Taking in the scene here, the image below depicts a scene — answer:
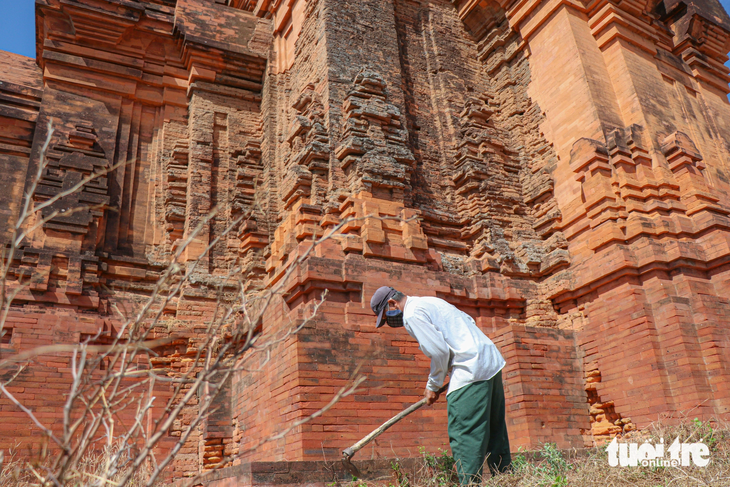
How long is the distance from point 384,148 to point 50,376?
605 centimetres

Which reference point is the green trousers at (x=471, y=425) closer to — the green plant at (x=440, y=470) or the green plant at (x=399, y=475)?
the green plant at (x=440, y=470)

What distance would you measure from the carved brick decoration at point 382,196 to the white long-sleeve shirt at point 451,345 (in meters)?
1.34

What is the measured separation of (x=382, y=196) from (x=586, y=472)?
5036mm

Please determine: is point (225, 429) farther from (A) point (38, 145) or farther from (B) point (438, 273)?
(A) point (38, 145)

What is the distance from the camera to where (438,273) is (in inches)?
309

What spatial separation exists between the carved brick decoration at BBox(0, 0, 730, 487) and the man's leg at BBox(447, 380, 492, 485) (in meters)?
1.19

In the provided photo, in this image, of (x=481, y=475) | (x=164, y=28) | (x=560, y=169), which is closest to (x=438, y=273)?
(x=560, y=169)

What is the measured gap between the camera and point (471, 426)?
3947mm

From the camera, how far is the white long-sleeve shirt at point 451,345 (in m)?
4.00

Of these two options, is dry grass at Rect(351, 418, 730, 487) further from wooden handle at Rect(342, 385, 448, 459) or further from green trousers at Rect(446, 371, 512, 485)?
wooden handle at Rect(342, 385, 448, 459)

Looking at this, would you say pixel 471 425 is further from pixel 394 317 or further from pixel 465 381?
pixel 394 317

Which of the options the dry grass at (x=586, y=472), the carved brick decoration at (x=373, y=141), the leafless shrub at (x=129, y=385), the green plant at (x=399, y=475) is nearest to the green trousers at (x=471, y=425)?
the dry grass at (x=586, y=472)

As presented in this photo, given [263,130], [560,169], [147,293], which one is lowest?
[147,293]

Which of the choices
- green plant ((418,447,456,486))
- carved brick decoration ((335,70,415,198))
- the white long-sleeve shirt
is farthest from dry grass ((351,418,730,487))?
carved brick decoration ((335,70,415,198))
